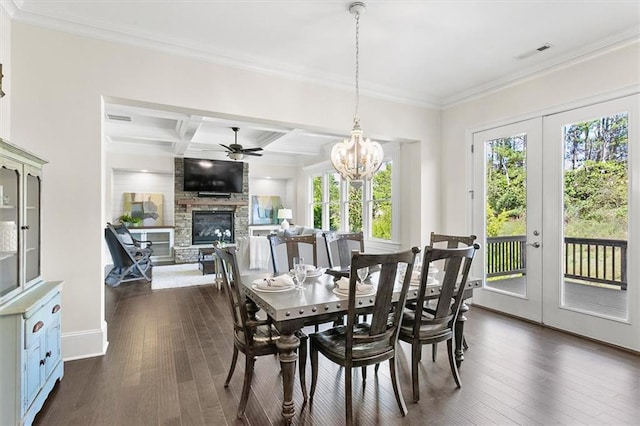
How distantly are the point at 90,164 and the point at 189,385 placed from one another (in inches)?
A: 83.3

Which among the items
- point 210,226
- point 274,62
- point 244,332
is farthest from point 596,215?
point 210,226

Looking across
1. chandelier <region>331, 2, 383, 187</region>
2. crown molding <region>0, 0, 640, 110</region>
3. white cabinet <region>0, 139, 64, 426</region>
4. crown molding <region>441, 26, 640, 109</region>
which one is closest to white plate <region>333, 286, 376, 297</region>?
chandelier <region>331, 2, 383, 187</region>

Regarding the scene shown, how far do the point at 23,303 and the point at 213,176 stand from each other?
A: 689 centimetres

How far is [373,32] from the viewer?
3109 mm

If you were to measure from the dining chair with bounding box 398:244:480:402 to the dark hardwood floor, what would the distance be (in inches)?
9.9

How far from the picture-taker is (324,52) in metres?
3.50

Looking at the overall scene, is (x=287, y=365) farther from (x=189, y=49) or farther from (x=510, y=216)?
(x=510, y=216)

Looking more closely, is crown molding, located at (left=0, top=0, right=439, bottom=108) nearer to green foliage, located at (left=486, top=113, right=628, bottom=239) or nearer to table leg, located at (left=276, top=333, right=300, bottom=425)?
green foliage, located at (left=486, top=113, right=628, bottom=239)

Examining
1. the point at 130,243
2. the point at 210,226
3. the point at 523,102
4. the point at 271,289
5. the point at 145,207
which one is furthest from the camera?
the point at 210,226

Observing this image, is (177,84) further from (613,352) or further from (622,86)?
(613,352)

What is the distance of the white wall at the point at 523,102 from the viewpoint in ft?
10.5

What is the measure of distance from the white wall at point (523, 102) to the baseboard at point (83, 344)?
4469 millimetres

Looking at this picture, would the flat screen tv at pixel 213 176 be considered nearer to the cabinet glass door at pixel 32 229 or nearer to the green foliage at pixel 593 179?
the cabinet glass door at pixel 32 229

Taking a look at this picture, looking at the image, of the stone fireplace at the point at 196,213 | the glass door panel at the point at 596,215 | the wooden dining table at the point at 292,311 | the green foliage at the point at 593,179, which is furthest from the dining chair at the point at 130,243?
the glass door panel at the point at 596,215
